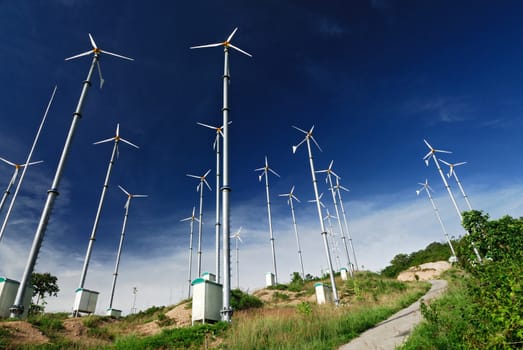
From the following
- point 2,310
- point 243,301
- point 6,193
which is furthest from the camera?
point 6,193

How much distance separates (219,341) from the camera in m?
10.3

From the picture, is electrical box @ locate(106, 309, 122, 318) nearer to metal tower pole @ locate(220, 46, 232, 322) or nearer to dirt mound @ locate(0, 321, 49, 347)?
dirt mound @ locate(0, 321, 49, 347)

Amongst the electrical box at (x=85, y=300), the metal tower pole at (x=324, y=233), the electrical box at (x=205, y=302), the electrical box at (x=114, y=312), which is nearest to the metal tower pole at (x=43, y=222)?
the electrical box at (x=205, y=302)

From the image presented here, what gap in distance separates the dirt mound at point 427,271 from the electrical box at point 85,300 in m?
47.9

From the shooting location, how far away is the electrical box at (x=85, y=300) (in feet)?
74.0

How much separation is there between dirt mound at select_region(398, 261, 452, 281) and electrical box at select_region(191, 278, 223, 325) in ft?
153

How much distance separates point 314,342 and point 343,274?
107 ft

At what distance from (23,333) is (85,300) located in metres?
12.5

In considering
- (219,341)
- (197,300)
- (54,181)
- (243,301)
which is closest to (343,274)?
(243,301)

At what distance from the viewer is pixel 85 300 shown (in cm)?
2297

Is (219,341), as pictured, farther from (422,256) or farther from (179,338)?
(422,256)

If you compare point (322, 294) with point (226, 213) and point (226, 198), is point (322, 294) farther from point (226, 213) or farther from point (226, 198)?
point (226, 198)

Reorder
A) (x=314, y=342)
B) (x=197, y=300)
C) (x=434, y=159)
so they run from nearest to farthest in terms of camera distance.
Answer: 1. (x=314, y=342)
2. (x=197, y=300)
3. (x=434, y=159)

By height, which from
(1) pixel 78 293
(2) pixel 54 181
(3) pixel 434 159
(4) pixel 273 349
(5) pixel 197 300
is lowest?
(4) pixel 273 349
